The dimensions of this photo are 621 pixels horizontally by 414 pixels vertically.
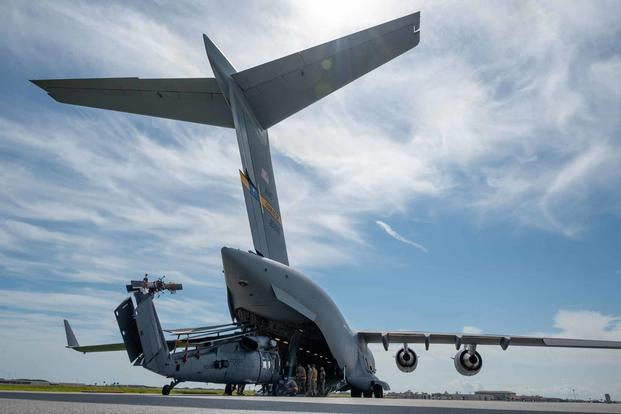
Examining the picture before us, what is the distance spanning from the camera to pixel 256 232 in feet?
38.9

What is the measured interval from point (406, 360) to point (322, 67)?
9.95 m

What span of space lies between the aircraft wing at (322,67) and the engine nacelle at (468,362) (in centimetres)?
936

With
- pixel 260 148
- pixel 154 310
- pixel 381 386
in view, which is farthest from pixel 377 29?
pixel 381 386

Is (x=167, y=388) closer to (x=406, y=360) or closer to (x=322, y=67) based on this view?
(x=322, y=67)

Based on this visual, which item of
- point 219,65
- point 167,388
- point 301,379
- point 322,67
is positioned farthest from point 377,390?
point 219,65

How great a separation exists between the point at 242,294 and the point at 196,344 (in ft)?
5.26

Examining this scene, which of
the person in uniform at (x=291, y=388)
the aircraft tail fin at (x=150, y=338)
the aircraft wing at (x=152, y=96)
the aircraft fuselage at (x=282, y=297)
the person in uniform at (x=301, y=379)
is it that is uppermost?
the aircraft wing at (x=152, y=96)

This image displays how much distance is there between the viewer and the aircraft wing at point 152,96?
11305 mm

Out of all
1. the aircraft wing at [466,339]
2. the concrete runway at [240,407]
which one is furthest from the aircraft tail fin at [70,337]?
the concrete runway at [240,407]

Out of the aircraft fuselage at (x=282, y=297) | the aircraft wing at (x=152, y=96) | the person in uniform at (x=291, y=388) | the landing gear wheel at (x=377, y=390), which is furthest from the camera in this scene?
the landing gear wheel at (x=377, y=390)

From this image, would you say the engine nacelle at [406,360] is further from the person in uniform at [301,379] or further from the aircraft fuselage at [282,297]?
the person in uniform at [301,379]

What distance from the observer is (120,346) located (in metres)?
16.4

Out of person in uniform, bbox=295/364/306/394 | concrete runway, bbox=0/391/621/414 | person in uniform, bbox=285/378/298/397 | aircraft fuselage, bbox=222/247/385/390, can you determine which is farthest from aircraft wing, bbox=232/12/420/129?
concrete runway, bbox=0/391/621/414

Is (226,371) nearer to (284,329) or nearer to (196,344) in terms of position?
(196,344)
